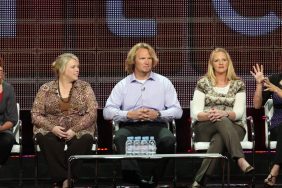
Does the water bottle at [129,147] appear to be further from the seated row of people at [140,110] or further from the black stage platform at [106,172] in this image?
the black stage platform at [106,172]

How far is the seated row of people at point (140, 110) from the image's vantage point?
660 centimetres

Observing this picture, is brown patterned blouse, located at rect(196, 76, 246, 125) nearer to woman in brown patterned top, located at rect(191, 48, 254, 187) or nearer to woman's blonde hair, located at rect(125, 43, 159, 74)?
woman in brown patterned top, located at rect(191, 48, 254, 187)

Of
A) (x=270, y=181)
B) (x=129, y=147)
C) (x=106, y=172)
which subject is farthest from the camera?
Answer: (x=106, y=172)

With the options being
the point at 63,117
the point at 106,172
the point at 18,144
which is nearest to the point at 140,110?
the point at 63,117

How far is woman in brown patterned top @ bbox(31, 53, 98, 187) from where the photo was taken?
656cm

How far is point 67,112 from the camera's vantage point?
22.6ft

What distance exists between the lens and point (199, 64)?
7797 millimetres

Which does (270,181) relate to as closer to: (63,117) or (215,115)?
(215,115)

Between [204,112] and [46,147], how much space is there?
144 cm

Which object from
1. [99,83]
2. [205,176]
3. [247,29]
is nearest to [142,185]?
[205,176]

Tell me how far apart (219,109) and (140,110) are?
76 centimetres

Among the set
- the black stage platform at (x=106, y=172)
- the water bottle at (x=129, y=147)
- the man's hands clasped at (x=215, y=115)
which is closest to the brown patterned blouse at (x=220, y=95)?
the man's hands clasped at (x=215, y=115)

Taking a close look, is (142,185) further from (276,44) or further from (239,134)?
(276,44)

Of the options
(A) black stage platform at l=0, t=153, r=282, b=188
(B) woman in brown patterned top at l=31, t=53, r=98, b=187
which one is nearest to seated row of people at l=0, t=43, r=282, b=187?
(B) woman in brown patterned top at l=31, t=53, r=98, b=187
